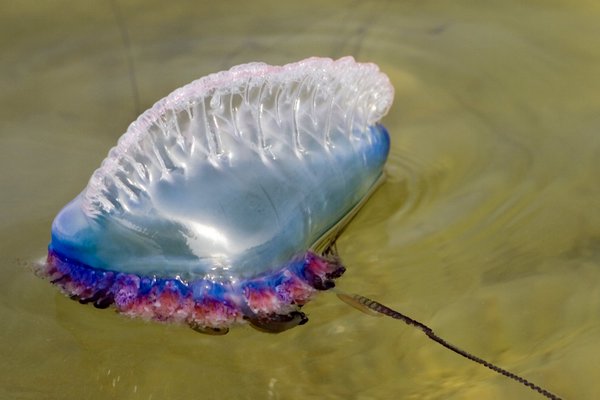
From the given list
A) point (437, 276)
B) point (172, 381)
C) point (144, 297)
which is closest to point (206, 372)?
point (172, 381)

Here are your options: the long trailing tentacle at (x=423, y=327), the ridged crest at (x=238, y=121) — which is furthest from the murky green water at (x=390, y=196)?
the ridged crest at (x=238, y=121)

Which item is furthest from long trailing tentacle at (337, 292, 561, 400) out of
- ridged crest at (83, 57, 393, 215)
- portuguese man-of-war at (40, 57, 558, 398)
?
ridged crest at (83, 57, 393, 215)

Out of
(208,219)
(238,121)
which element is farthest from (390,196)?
(208,219)

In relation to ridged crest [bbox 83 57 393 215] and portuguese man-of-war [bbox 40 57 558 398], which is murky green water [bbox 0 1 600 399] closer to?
portuguese man-of-war [bbox 40 57 558 398]

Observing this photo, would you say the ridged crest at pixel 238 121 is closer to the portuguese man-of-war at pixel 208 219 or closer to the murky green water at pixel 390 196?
the portuguese man-of-war at pixel 208 219

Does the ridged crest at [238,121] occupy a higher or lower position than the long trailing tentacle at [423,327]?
higher

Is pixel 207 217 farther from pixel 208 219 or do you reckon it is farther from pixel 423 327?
pixel 423 327
